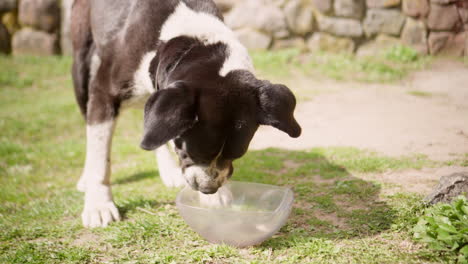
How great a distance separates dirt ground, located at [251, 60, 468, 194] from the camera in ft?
12.6

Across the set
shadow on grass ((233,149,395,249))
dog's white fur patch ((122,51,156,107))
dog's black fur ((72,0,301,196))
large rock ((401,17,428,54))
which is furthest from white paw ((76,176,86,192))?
large rock ((401,17,428,54))

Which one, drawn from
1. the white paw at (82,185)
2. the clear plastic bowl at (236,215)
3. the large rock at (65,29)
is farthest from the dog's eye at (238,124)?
the large rock at (65,29)

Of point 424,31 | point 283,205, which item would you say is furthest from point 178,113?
point 424,31

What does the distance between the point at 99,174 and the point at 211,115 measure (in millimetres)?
1543

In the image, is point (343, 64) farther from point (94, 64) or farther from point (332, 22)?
point (94, 64)

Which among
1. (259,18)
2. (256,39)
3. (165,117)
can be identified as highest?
(165,117)

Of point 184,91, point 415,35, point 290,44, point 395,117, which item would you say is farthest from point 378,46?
point 184,91

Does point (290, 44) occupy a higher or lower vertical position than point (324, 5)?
→ lower

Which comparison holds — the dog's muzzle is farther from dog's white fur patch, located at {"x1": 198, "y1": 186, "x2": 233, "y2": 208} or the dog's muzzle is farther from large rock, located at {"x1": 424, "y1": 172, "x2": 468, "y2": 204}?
large rock, located at {"x1": 424, "y1": 172, "x2": 468, "y2": 204}

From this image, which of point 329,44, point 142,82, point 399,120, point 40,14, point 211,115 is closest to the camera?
point 211,115

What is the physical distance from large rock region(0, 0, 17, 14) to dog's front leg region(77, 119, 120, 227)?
7.52m

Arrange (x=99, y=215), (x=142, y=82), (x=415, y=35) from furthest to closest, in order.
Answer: (x=415, y=35)
(x=99, y=215)
(x=142, y=82)

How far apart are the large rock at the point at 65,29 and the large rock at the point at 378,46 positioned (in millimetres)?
5946

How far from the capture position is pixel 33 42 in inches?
384
